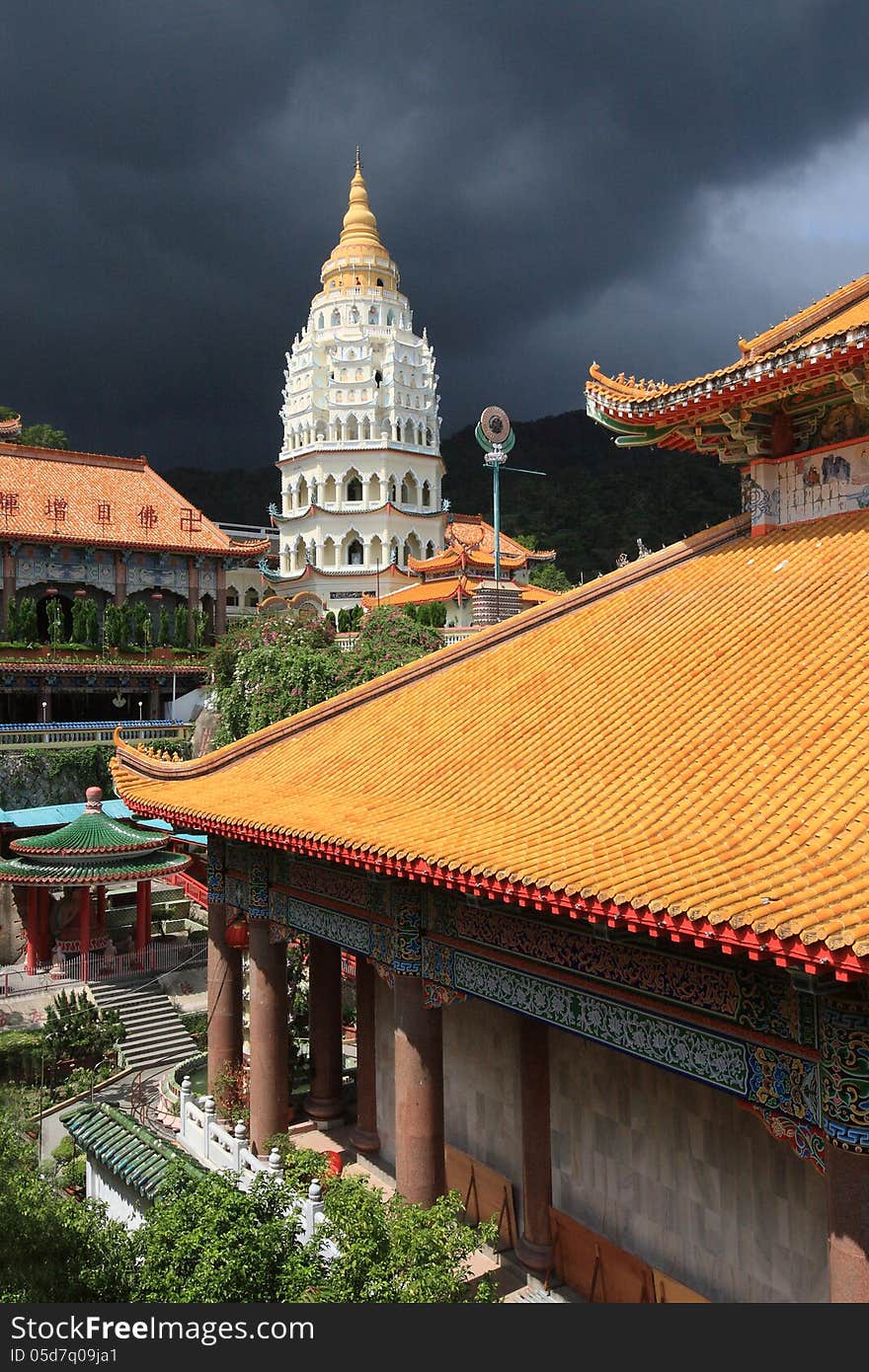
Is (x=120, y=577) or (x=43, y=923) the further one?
(x=120, y=577)

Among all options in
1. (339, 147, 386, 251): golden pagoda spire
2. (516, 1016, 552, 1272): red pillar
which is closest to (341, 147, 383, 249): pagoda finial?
(339, 147, 386, 251): golden pagoda spire

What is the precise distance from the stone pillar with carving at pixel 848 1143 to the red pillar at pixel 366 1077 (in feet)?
29.5

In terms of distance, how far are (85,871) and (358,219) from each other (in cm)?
6170

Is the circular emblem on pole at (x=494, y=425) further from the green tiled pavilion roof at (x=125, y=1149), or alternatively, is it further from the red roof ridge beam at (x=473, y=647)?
the green tiled pavilion roof at (x=125, y=1149)

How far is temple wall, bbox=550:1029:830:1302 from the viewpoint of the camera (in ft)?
Result: 30.7

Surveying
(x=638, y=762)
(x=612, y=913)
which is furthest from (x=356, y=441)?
(x=612, y=913)

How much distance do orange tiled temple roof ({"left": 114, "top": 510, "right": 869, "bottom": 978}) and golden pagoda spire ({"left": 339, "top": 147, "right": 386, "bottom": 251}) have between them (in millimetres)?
67204

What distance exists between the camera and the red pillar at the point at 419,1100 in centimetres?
1103

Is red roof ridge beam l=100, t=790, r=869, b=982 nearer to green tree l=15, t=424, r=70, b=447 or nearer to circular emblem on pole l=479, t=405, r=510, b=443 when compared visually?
circular emblem on pole l=479, t=405, r=510, b=443

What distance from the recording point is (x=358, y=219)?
7581cm

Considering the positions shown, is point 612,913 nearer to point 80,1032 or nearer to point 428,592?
point 80,1032

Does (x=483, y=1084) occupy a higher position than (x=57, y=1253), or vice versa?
(x=57, y=1253)

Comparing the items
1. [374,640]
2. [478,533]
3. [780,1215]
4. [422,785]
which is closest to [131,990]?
[374,640]

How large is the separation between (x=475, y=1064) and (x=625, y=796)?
5.86 meters
